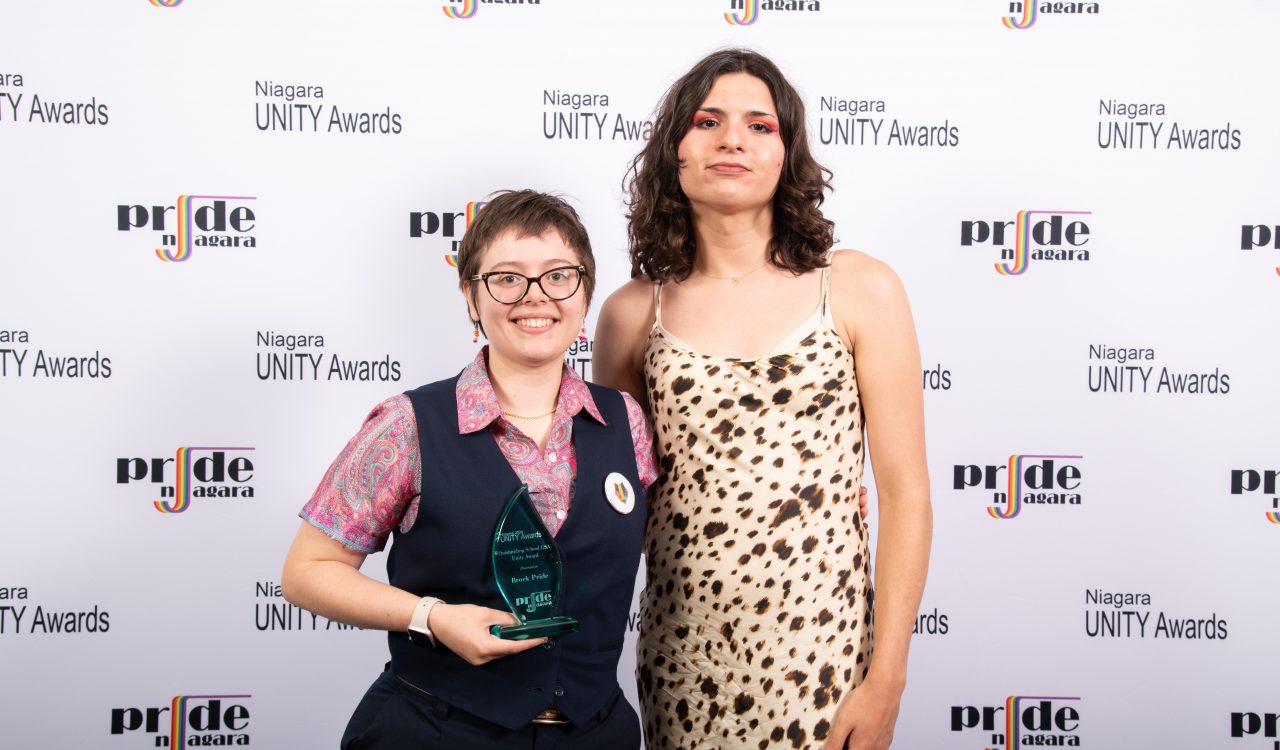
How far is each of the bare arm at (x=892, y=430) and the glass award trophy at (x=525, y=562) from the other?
0.53 metres

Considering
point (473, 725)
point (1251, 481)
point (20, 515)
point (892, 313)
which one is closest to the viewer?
point (473, 725)

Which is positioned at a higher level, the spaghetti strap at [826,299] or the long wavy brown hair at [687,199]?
the long wavy brown hair at [687,199]

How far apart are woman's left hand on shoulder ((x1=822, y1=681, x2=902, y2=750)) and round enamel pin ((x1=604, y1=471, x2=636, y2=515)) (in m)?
0.44

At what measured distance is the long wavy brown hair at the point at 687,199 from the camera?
1435 mm

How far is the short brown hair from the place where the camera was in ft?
4.00

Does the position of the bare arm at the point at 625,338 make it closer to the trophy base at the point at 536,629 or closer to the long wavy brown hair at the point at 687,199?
the long wavy brown hair at the point at 687,199

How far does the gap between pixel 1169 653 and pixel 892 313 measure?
1.53 meters

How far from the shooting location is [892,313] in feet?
4.55

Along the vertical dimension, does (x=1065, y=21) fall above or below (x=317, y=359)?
above

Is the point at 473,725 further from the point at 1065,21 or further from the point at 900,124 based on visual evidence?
the point at 1065,21

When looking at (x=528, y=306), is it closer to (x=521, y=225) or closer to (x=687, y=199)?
(x=521, y=225)

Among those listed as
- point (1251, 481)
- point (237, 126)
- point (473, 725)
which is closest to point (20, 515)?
point (237, 126)

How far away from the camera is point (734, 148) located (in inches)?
54.6

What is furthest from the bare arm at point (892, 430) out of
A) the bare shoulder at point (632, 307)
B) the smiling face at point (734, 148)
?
the bare shoulder at point (632, 307)
